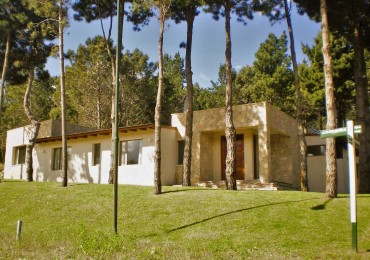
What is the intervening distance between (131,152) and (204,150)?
13.7ft

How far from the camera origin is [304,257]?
7.69 m

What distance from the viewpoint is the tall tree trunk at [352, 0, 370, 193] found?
17656 millimetres

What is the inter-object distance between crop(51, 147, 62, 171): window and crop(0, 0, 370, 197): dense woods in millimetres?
3021

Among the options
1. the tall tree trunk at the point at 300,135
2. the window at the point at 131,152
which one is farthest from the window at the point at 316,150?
the window at the point at 131,152

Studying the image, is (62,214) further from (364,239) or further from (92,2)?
(92,2)

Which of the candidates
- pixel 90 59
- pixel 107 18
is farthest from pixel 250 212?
pixel 90 59

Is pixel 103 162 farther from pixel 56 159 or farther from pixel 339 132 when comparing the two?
pixel 339 132

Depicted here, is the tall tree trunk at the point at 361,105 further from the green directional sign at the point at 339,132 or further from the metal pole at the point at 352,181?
the metal pole at the point at 352,181

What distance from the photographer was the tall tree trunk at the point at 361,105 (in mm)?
17656

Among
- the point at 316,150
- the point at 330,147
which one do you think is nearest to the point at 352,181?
the point at 330,147

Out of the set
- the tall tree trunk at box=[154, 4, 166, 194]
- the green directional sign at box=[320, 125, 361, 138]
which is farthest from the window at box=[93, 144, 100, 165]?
the green directional sign at box=[320, 125, 361, 138]

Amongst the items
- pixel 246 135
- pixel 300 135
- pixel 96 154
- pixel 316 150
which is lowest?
pixel 96 154

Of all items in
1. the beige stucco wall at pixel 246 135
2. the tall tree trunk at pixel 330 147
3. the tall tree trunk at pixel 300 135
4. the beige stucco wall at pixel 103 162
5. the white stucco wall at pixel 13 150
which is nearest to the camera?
the tall tree trunk at pixel 330 147

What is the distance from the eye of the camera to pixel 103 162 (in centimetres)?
2320
